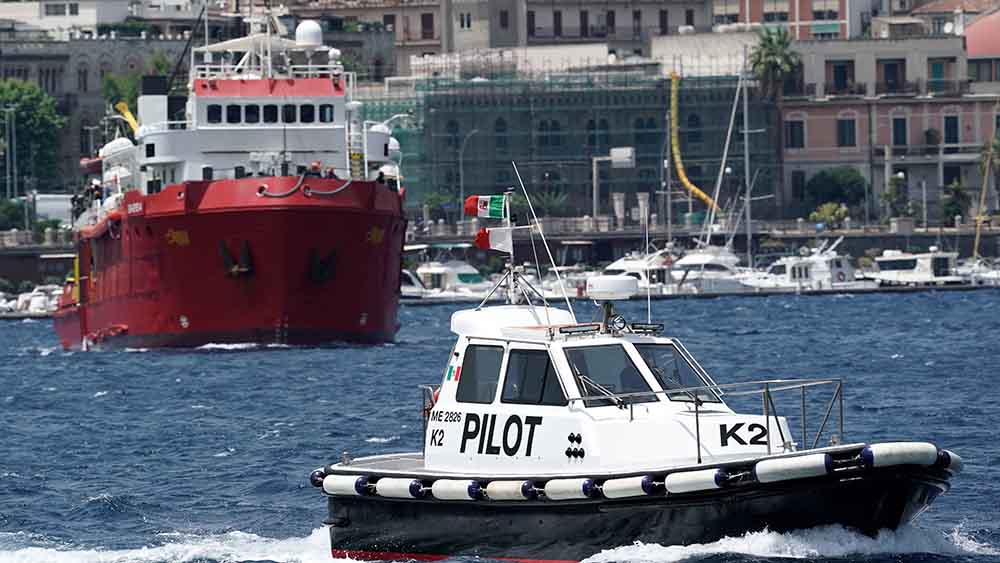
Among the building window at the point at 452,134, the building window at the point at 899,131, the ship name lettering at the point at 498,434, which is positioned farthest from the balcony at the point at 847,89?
the ship name lettering at the point at 498,434

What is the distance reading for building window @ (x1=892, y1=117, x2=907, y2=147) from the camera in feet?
603

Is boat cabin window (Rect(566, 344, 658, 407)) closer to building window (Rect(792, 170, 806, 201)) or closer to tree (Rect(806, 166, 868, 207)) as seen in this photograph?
Answer: tree (Rect(806, 166, 868, 207))

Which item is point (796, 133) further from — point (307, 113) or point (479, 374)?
point (479, 374)

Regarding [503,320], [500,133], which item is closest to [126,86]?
[500,133]

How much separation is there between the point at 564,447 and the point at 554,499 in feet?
2.94

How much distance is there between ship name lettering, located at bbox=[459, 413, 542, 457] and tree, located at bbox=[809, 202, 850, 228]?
13992cm

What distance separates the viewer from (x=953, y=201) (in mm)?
175125

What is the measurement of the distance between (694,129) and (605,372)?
150443 millimetres

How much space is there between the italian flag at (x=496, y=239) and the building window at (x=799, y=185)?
498 feet

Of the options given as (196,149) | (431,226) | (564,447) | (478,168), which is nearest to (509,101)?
(478,168)

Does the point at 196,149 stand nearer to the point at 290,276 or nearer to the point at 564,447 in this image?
the point at 290,276

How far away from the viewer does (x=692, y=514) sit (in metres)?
28.1

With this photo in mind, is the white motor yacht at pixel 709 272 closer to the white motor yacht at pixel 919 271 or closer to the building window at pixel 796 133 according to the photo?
the white motor yacht at pixel 919 271

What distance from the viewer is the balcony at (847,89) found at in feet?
604
